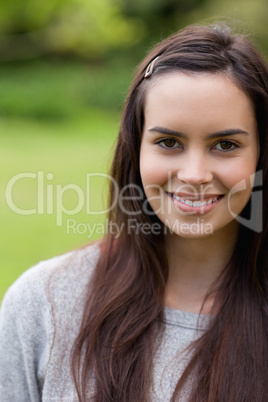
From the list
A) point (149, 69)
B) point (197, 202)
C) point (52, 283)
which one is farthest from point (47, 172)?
point (197, 202)

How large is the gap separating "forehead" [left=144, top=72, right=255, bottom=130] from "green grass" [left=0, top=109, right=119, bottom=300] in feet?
1.72

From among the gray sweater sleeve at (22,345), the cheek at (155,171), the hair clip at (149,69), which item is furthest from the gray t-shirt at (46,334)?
the hair clip at (149,69)

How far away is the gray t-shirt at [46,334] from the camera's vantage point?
5.84 ft

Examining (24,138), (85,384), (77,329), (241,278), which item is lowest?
(85,384)

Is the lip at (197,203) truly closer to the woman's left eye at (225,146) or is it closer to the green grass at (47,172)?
the woman's left eye at (225,146)

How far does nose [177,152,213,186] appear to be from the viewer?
5.38ft

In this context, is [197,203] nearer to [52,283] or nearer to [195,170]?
[195,170]

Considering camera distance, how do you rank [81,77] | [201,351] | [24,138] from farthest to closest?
[81,77] → [24,138] → [201,351]

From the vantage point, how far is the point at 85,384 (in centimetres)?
173

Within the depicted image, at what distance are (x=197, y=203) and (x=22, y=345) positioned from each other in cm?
70

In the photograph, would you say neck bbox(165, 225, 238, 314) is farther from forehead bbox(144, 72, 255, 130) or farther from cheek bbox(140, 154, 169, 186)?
forehead bbox(144, 72, 255, 130)

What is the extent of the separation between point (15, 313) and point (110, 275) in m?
0.32

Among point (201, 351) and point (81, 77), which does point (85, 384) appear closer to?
point (201, 351)

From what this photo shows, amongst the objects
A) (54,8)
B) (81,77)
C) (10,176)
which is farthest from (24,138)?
(54,8)
